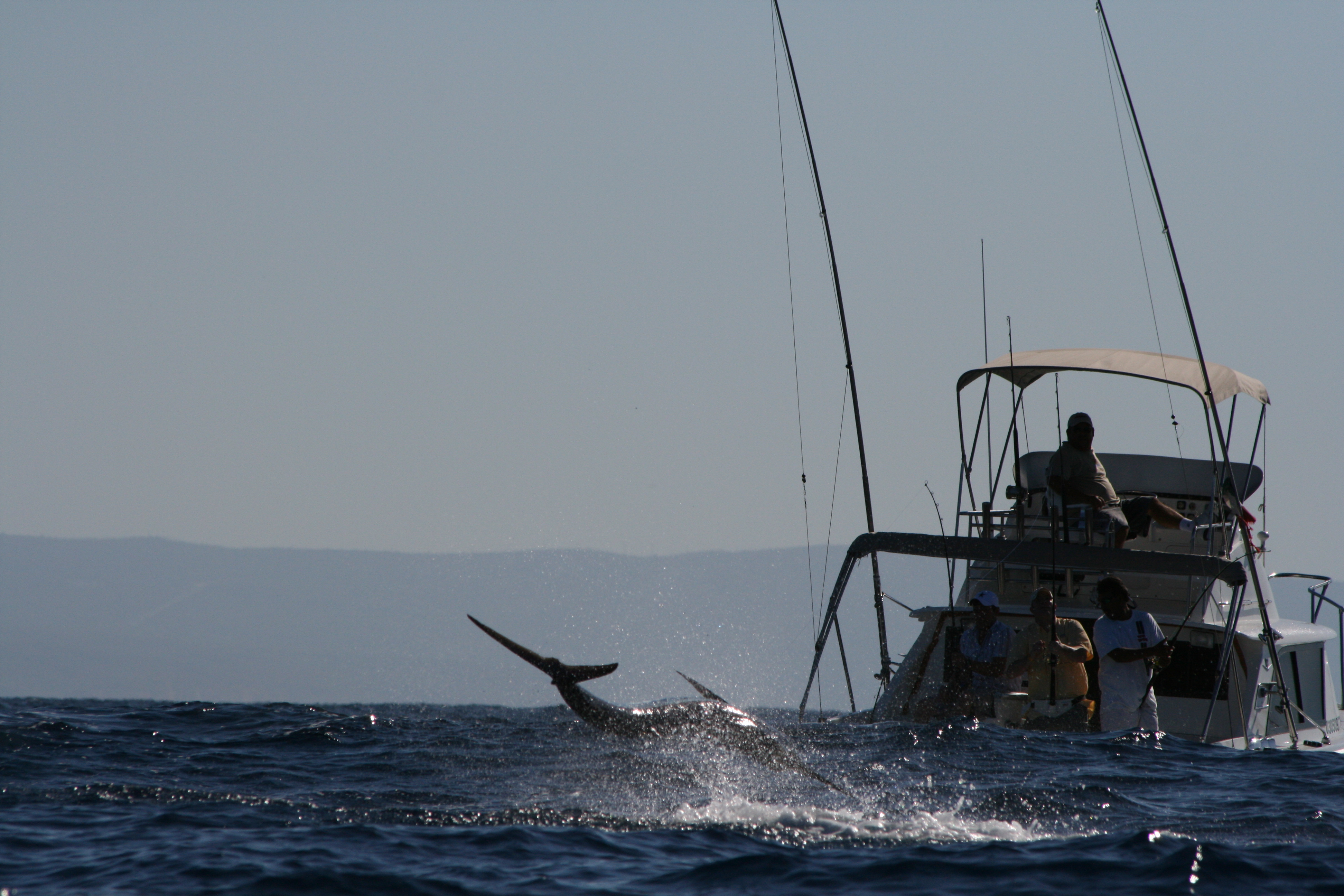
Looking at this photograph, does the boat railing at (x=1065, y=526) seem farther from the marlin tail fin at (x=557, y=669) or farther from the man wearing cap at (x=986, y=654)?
the marlin tail fin at (x=557, y=669)

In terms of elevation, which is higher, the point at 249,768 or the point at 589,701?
the point at 589,701

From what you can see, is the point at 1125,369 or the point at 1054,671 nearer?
the point at 1054,671

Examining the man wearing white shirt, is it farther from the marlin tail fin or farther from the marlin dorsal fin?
the marlin tail fin

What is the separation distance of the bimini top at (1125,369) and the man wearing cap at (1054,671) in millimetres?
3174

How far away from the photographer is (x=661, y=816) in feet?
27.6

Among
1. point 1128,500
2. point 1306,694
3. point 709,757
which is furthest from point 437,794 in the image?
point 1306,694

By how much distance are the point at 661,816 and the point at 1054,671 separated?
5017 millimetres

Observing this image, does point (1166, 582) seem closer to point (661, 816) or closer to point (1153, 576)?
point (1153, 576)

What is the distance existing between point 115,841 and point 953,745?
6.74 m

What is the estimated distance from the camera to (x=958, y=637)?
13.2 metres

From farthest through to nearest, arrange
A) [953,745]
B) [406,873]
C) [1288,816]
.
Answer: [953,745]
[1288,816]
[406,873]

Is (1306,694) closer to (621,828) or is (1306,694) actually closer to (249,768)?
(621,828)

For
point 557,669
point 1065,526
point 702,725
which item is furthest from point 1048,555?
point 557,669

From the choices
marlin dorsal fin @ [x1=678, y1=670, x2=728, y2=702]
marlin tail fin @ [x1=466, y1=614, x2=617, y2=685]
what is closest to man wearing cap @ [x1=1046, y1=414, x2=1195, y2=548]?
marlin dorsal fin @ [x1=678, y1=670, x2=728, y2=702]
